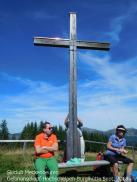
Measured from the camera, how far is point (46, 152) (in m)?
10.3

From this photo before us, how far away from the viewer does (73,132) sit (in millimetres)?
11633

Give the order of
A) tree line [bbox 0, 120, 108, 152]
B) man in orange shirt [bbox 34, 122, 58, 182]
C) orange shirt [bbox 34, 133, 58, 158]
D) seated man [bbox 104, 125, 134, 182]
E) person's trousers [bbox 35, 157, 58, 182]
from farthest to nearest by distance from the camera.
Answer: tree line [bbox 0, 120, 108, 152] < seated man [bbox 104, 125, 134, 182] < orange shirt [bbox 34, 133, 58, 158] < man in orange shirt [bbox 34, 122, 58, 182] < person's trousers [bbox 35, 157, 58, 182]

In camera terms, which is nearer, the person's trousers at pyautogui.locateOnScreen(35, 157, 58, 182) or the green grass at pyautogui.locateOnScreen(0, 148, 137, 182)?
the person's trousers at pyautogui.locateOnScreen(35, 157, 58, 182)

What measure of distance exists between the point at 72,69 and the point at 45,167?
2956 millimetres

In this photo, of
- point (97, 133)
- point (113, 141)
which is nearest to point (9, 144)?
point (113, 141)

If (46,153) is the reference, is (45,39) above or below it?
above

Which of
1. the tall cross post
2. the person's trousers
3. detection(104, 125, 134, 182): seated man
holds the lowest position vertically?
the person's trousers

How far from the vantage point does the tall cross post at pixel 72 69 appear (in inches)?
456

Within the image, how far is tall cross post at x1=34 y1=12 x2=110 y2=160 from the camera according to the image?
456 inches

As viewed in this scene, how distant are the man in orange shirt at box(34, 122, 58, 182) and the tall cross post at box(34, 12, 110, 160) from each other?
1.16 metres

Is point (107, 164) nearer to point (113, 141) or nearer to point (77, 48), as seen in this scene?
point (113, 141)

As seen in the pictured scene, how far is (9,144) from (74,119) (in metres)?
5.25

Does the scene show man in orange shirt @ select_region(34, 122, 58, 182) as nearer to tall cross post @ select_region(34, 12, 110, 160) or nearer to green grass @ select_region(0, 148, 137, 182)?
green grass @ select_region(0, 148, 137, 182)

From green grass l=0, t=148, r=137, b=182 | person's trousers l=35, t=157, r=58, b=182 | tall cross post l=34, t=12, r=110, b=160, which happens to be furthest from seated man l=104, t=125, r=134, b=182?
person's trousers l=35, t=157, r=58, b=182
